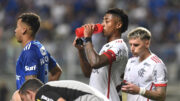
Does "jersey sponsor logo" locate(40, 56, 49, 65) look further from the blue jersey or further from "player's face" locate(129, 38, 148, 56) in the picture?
"player's face" locate(129, 38, 148, 56)

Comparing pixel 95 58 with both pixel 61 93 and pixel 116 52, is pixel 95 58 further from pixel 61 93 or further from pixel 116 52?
pixel 61 93

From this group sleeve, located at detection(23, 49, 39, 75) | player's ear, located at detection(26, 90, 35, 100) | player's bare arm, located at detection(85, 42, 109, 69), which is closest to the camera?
player's ear, located at detection(26, 90, 35, 100)

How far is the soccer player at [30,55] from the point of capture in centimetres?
593

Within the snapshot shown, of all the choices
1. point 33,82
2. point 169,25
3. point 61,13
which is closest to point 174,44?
point 169,25

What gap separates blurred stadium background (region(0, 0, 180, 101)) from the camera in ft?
41.4

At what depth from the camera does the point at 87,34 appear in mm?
5609

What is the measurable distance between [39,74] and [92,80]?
732mm

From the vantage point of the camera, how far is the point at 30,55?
5934 mm

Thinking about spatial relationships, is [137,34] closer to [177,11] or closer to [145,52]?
[145,52]

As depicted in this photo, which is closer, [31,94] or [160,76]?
[31,94]

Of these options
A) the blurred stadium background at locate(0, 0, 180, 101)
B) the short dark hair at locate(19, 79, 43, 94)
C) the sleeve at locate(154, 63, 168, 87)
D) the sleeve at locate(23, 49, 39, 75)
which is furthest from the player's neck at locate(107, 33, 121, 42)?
the blurred stadium background at locate(0, 0, 180, 101)

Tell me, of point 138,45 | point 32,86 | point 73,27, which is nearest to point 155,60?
point 138,45

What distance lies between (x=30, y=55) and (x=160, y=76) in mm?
1712

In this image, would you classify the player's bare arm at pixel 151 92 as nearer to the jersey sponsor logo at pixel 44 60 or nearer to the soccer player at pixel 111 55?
the soccer player at pixel 111 55
